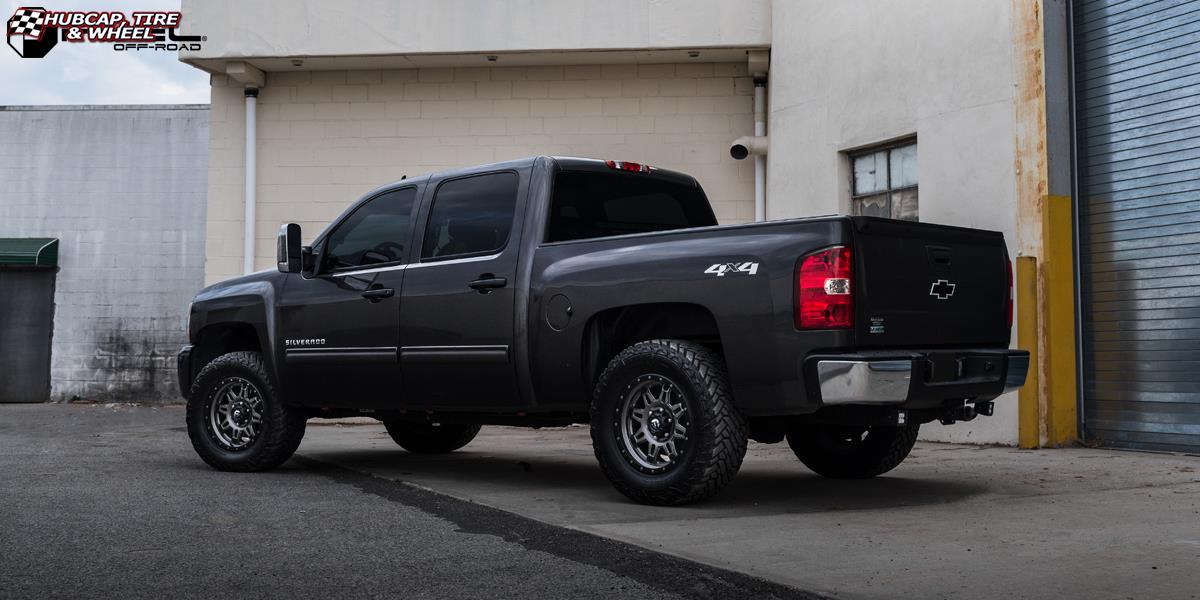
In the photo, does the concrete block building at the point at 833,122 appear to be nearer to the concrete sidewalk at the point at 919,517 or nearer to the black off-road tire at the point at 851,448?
the concrete sidewalk at the point at 919,517

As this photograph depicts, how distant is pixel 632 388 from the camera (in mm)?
6082

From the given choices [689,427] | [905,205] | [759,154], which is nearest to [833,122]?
[905,205]

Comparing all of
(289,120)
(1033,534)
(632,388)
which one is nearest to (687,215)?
(632,388)

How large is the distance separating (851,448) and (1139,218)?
3.87m

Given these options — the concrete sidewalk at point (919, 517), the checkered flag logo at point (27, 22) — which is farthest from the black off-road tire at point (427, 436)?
the checkered flag logo at point (27, 22)

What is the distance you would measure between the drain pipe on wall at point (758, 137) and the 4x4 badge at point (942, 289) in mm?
7956

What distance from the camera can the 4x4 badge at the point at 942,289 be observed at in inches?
234

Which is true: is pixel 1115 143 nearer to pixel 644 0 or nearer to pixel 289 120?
pixel 644 0

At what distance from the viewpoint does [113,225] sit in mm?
18844

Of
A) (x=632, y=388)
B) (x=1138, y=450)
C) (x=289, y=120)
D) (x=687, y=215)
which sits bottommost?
(x=1138, y=450)

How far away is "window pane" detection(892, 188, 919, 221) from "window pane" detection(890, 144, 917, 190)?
89 millimetres

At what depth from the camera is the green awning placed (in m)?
18.6

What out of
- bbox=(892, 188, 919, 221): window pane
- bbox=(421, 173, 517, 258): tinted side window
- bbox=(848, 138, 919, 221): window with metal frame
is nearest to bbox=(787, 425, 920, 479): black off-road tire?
bbox=(421, 173, 517, 258): tinted side window

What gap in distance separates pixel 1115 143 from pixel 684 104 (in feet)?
20.0
